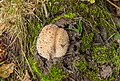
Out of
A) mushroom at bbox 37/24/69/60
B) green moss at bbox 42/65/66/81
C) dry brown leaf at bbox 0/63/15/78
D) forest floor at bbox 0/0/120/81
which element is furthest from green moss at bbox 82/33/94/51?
dry brown leaf at bbox 0/63/15/78

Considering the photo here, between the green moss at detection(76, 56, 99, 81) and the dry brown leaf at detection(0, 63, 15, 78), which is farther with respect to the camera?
the dry brown leaf at detection(0, 63, 15, 78)

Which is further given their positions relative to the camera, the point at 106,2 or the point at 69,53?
the point at 106,2

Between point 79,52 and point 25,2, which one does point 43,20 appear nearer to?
point 25,2

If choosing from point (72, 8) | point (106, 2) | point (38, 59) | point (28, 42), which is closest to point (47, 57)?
point (38, 59)

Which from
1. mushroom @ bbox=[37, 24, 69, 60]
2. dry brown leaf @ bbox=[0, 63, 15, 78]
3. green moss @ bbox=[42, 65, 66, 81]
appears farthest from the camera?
dry brown leaf @ bbox=[0, 63, 15, 78]

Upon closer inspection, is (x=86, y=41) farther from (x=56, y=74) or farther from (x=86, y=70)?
(x=56, y=74)

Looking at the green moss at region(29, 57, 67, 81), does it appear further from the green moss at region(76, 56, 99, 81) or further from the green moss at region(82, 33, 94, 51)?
the green moss at region(82, 33, 94, 51)
